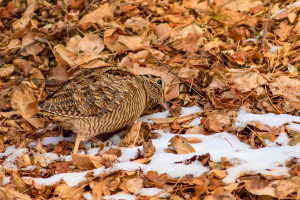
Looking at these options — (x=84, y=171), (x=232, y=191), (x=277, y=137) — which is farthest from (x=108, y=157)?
(x=277, y=137)

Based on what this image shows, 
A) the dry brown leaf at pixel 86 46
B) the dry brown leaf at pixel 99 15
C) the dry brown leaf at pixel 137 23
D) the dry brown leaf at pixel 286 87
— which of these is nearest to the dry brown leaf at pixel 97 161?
the dry brown leaf at pixel 86 46

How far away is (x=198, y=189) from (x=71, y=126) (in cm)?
156

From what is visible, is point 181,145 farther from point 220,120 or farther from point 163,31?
point 163,31

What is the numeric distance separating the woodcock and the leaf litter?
22 centimetres

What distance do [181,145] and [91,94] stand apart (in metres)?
1.06

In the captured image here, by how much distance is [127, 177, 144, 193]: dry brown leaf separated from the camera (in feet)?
9.55

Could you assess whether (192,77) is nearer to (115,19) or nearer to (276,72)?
(276,72)

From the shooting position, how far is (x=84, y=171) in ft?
10.6

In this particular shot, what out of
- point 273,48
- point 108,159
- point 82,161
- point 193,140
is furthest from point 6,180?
point 273,48

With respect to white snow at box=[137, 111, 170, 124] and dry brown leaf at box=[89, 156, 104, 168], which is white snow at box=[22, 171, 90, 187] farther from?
white snow at box=[137, 111, 170, 124]

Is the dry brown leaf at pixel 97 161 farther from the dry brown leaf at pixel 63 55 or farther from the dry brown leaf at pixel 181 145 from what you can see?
the dry brown leaf at pixel 63 55

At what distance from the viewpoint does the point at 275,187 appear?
8.65 ft

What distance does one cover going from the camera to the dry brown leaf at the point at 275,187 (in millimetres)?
2609

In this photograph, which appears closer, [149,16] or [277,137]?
[277,137]
